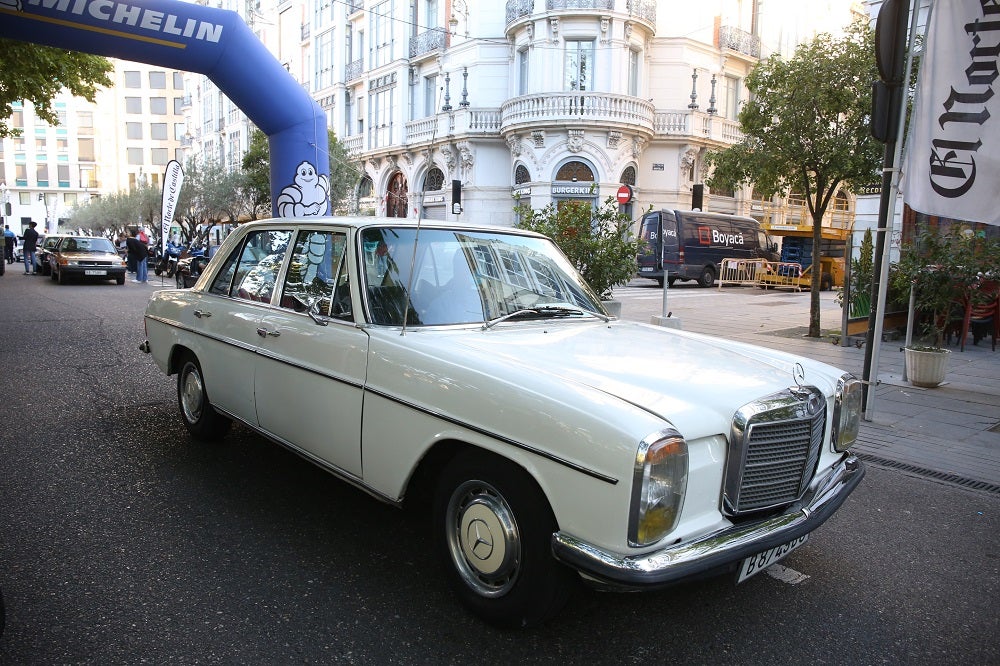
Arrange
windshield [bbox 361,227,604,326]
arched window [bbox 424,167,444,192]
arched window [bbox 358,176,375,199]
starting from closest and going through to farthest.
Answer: windshield [bbox 361,227,604,326], arched window [bbox 424,167,444,192], arched window [bbox 358,176,375,199]

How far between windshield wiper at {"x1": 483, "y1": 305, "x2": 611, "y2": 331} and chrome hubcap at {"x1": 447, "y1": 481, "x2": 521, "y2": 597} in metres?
0.91

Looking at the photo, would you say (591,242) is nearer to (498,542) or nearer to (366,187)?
(498,542)

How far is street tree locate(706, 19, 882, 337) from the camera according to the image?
1056cm

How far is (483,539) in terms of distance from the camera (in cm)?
273

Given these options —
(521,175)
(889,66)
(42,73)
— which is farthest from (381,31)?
(889,66)

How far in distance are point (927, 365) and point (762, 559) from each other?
6437mm

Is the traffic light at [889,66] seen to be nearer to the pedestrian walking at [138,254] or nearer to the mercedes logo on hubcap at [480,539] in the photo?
the mercedes logo on hubcap at [480,539]

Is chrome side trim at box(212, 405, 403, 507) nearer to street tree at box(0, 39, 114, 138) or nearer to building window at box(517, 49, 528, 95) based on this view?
street tree at box(0, 39, 114, 138)

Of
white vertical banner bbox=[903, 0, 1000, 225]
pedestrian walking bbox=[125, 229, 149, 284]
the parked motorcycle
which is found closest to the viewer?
white vertical banner bbox=[903, 0, 1000, 225]

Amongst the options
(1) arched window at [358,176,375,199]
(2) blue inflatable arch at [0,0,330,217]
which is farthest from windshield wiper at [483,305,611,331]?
(1) arched window at [358,176,375,199]

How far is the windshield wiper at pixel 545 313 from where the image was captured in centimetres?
346

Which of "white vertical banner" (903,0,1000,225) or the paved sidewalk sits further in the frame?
"white vertical banner" (903,0,1000,225)

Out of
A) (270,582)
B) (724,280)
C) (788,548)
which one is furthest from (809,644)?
(724,280)

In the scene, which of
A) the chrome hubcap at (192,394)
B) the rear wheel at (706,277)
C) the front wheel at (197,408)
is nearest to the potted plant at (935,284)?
the front wheel at (197,408)
